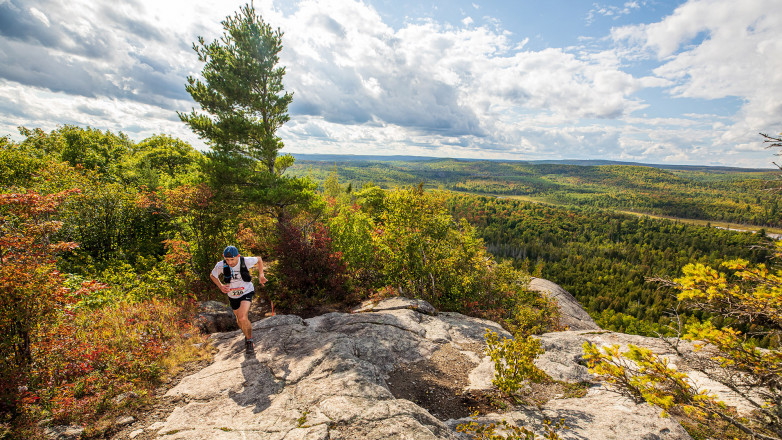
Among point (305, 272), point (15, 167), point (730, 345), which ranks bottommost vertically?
point (305, 272)

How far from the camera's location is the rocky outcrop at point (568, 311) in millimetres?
20484

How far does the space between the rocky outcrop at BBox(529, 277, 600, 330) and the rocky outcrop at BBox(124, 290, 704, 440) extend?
39.6ft

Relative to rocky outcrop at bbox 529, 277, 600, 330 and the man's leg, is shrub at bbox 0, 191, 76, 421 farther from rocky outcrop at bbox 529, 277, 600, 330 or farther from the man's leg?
rocky outcrop at bbox 529, 277, 600, 330

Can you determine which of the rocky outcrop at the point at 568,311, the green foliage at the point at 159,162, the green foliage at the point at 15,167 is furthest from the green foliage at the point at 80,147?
the rocky outcrop at the point at 568,311

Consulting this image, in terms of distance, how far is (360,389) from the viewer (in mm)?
5469

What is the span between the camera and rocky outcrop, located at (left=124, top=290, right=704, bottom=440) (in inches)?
182

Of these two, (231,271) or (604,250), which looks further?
(604,250)

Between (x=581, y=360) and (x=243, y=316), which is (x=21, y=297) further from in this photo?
(x=581, y=360)

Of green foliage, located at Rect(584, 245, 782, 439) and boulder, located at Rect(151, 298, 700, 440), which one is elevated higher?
green foliage, located at Rect(584, 245, 782, 439)

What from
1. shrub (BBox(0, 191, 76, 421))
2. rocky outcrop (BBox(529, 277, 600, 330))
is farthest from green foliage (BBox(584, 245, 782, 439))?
rocky outcrop (BBox(529, 277, 600, 330))

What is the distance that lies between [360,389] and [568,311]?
77.7 ft

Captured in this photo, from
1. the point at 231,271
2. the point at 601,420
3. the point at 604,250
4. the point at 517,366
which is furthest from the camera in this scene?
the point at 604,250

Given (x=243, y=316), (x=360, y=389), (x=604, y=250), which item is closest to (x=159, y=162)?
(x=243, y=316)

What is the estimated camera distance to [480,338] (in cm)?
966
